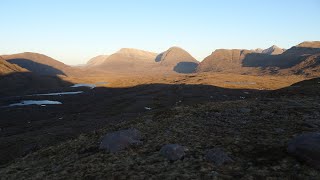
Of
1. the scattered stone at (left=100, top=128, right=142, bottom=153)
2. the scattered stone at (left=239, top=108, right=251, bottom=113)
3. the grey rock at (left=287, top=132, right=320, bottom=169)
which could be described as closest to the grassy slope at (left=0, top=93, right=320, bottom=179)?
the scattered stone at (left=239, top=108, right=251, bottom=113)

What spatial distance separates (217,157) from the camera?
671 inches

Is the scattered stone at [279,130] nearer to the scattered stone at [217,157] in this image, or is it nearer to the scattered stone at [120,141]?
the scattered stone at [217,157]

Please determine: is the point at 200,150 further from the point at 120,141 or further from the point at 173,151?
the point at 120,141

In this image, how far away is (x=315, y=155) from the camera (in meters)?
15.2

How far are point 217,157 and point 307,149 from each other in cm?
395

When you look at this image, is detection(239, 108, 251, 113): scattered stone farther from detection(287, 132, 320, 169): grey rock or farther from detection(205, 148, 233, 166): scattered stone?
detection(287, 132, 320, 169): grey rock

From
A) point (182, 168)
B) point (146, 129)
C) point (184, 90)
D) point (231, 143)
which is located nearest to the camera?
point (182, 168)

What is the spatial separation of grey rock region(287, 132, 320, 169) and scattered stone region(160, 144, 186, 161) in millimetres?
5049

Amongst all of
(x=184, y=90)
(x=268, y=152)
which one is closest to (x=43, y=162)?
(x=268, y=152)

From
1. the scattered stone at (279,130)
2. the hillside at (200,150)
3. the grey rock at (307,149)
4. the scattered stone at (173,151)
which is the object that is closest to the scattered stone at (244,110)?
the hillside at (200,150)

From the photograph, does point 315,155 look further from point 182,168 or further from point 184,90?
point 184,90

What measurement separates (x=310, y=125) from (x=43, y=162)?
51.4 feet

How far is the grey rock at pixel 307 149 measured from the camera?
1511cm

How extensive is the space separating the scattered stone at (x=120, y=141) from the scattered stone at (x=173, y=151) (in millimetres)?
2534
